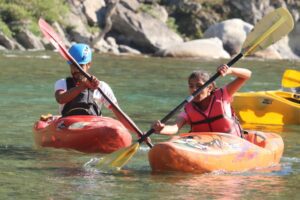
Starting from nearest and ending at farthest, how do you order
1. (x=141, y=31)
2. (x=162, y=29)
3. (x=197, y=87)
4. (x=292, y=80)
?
(x=197, y=87), (x=292, y=80), (x=141, y=31), (x=162, y=29)

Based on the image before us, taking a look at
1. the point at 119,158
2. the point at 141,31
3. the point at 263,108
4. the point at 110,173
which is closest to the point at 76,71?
the point at 119,158

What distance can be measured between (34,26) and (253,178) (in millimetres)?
23079

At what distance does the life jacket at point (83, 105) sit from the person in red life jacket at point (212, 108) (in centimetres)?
106

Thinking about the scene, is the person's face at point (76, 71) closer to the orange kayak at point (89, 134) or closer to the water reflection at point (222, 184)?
the orange kayak at point (89, 134)

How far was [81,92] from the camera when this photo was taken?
7.24m

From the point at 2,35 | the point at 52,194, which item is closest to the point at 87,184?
the point at 52,194

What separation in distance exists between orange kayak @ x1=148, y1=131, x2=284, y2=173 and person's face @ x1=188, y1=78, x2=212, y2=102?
0.99 feet

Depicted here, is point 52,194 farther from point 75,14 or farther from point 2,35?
point 75,14

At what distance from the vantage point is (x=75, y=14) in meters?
31.9

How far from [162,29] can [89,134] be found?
82.0 feet

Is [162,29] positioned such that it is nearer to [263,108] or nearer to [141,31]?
[141,31]

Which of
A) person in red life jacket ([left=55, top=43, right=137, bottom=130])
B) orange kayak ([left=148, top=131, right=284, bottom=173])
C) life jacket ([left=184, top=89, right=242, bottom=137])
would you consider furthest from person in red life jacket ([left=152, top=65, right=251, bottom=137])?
person in red life jacket ([left=55, top=43, right=137, bottom=130])

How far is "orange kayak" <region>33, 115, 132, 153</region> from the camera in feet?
23.7

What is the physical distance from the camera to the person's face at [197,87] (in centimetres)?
641
